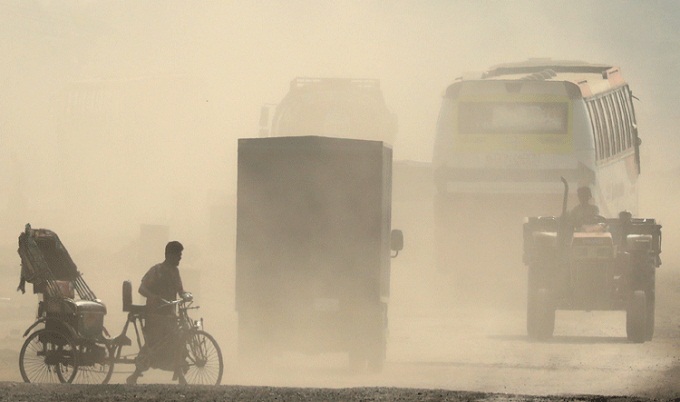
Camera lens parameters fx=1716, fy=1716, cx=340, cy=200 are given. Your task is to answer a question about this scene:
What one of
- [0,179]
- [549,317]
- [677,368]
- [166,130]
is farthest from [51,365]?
[0,179]

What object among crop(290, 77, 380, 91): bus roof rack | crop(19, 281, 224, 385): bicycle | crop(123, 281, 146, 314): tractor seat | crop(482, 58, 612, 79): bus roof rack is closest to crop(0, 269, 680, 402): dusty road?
crop(19, 281, 224, 385): bicycle

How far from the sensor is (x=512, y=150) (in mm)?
28984

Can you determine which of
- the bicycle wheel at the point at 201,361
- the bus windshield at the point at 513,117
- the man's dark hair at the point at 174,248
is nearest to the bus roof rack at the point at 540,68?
the bus windshield at the point at 513,117

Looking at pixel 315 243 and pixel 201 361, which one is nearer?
pixel 201 361

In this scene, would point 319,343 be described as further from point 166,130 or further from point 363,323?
point 166,130

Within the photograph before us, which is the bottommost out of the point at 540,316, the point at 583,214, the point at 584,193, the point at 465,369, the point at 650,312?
the point at 465,369

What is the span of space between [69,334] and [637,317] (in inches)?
341

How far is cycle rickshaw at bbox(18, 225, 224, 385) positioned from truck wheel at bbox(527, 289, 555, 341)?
24.0ft

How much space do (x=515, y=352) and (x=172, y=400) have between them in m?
8.00

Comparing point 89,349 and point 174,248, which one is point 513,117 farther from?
point 174,248

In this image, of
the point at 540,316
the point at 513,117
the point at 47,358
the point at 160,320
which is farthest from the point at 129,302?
the point at 513,117

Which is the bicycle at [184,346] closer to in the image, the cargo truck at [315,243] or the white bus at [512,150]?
the cargo truck at [315,243]

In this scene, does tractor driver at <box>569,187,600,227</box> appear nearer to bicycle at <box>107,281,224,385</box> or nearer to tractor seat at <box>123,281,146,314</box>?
bicycle at <box>107,281,224,385</box>

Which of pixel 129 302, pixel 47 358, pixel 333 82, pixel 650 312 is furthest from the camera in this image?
pixel 333 82
